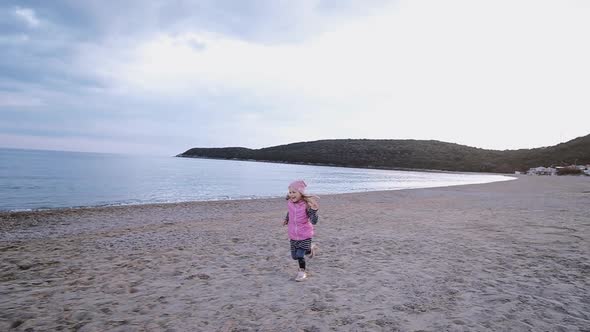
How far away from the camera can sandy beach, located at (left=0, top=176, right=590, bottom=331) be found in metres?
4.28

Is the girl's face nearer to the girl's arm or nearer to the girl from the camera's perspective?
the girl

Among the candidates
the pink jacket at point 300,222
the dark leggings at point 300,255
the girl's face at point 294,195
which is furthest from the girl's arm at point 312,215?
the dark leggings at point 300,255

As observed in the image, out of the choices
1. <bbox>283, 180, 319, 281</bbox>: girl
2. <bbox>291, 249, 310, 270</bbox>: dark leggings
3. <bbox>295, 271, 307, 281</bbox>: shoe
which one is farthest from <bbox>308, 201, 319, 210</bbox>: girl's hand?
<bbox>295, 271, 307, 281</bbox>: shoe

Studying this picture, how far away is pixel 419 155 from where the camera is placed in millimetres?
128125

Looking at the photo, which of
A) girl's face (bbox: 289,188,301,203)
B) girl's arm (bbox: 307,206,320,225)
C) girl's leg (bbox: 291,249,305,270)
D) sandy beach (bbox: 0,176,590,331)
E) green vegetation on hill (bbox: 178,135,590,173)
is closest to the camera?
sandy beach (bbox: 0,176,590,331)

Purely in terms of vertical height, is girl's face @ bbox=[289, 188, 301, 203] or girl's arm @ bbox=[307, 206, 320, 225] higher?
girl's face @ bbox=[289, 188, 301, 203]

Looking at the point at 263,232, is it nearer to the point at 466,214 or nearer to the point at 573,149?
the point at 466,214

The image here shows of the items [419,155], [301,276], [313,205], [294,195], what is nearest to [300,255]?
[301,276]

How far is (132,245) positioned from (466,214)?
41.6 ft

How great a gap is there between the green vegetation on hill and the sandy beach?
280ft

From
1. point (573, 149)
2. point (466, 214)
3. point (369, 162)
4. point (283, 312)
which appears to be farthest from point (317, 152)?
point (283, 312)

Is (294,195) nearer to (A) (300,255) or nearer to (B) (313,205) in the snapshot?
(B) (313,205)

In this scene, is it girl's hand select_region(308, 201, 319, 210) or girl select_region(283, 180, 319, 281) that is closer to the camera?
girl's hand select_region(308, 201, 319, 210)

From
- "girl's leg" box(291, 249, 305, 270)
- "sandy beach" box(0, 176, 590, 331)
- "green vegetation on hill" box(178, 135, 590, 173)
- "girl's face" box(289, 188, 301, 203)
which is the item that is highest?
"green vegetation on hill" box(178, 135, 590, 173)
